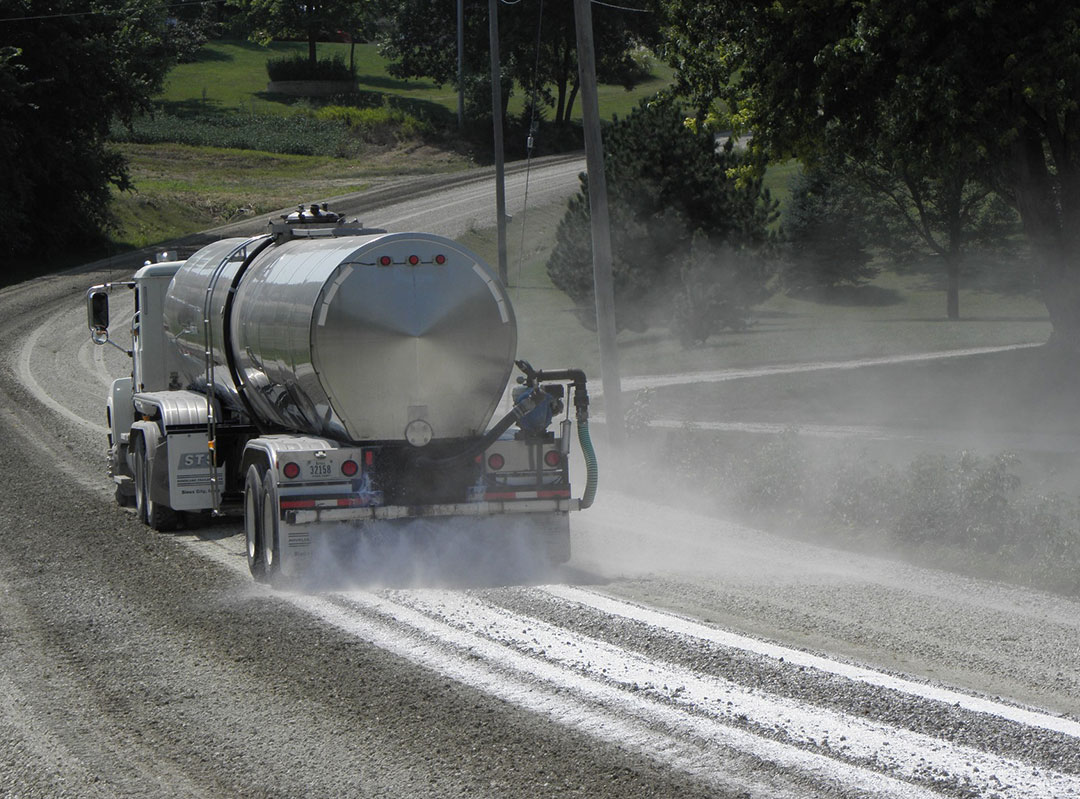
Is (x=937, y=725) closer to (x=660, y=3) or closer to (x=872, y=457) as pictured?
(x=872, y=457)

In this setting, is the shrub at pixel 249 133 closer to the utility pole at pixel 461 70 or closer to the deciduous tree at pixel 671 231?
the utility pole at pixel 461 70

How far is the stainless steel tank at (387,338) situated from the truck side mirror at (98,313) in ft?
20.3

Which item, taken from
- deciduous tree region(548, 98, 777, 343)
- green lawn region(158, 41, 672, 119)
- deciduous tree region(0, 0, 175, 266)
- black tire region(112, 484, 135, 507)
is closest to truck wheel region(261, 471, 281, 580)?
black tire region(112, 484, 135, 507)

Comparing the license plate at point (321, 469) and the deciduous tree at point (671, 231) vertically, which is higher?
the deciduous tree at point (671, 231)

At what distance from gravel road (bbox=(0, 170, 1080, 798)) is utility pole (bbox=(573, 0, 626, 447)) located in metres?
4.82

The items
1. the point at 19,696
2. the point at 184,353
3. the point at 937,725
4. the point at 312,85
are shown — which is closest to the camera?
the point at 937,725

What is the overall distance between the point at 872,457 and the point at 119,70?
41.7 metres

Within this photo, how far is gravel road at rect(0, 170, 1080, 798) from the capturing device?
656 cm

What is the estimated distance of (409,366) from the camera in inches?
423

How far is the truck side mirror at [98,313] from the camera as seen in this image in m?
17.0

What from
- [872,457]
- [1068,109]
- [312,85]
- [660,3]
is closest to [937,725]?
[872,457]

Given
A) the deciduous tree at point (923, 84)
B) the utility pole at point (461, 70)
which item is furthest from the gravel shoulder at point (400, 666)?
the utility pole at point (461, 70)

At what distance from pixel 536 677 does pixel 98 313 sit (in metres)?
11.2

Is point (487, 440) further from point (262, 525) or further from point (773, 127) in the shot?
point (773, 127)
